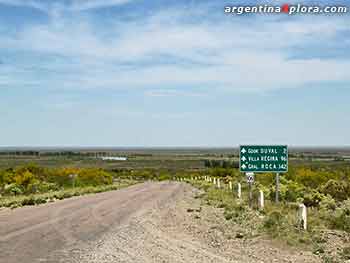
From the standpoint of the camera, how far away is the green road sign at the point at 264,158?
25.0 meters

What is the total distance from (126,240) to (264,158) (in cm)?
1116

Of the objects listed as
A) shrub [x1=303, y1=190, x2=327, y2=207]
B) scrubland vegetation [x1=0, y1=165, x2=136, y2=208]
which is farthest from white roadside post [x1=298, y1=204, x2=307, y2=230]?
scrubland vegetation [x1=0, y1=165, x2=136, y2=208]

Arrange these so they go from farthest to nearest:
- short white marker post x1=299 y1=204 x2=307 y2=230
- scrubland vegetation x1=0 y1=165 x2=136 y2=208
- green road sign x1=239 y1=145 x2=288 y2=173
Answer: scrubland vegetation x1=0 y1=165 x2=136 y2=208
green road sign x1=239 y1=145 x2=288 y2=173
short white marker post x1=299 y1=204 x2=307 y2=230

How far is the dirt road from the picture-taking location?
13.0 metres

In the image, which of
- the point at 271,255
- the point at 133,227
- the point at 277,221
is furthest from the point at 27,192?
the point at 271,255

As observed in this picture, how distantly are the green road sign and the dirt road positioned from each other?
2894mm

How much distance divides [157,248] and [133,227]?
4.55 metres

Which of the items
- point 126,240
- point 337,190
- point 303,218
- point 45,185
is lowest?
point 45,185

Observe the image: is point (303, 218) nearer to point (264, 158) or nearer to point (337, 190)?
point (264, 158)

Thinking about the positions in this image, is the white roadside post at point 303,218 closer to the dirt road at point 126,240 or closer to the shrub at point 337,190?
the dirt road at point 126,240

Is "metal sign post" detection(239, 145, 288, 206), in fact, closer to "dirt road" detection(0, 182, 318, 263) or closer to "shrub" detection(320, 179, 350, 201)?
"dirt road" detection(0, 182, 318, 263)

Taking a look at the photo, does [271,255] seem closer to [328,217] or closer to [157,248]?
[157,248]

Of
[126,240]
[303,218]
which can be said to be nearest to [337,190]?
[303,218]

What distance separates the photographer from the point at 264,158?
83.1 feet
